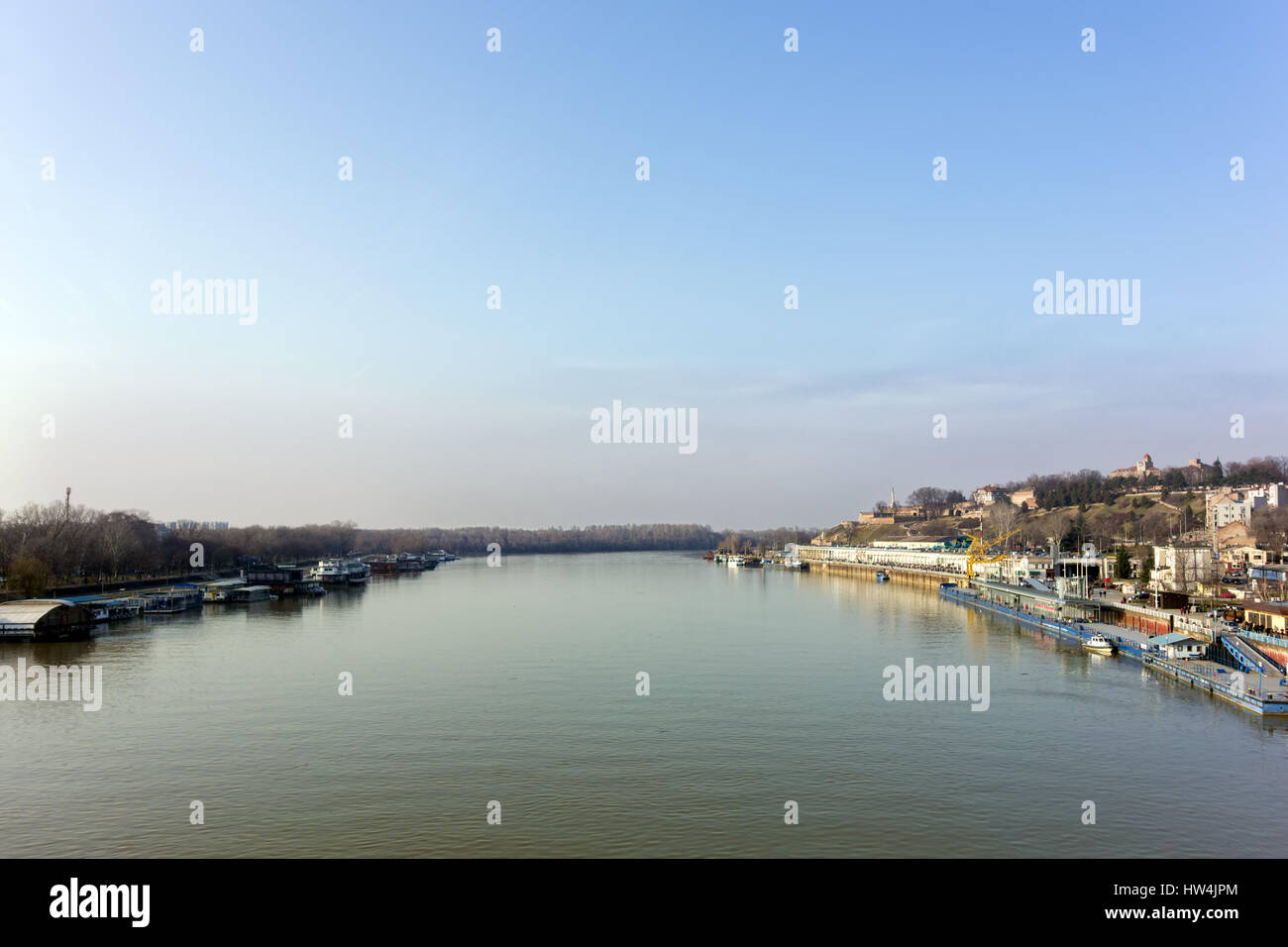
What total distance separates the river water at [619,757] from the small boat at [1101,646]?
52 centimetres

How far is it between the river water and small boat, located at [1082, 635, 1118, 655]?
1.72 ft

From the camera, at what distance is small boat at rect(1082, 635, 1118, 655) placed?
19484mm

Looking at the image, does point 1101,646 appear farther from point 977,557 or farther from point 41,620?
point 977,557

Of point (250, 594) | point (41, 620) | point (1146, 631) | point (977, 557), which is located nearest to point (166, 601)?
point (250, 594)

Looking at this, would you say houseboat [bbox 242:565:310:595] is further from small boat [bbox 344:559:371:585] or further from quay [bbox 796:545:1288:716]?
quay [bbox 796:545:1288:716]

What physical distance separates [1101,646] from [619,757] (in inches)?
555

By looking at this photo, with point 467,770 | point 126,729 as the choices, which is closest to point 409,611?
point 126,729

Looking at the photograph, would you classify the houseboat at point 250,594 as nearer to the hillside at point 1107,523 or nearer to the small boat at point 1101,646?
the small boat at point 1101,646

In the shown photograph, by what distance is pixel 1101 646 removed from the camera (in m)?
19.6

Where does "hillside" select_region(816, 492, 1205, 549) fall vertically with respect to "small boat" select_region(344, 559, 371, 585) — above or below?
above

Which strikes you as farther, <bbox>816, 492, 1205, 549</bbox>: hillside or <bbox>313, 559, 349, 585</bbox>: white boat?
<bbox>816, 492, 1205, 549</bbox>: hillside

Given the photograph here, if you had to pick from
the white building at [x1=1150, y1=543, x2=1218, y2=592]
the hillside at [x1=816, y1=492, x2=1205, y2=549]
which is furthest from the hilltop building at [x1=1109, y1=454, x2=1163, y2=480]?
the white building at [x1=1150, y1=543, x2=1218, y2=592]

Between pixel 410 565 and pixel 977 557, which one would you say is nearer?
pixel 977 557
